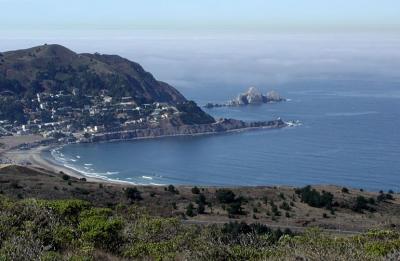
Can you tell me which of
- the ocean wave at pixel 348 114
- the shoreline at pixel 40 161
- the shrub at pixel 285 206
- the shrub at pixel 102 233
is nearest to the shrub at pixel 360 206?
the shrub at pixel 285 206

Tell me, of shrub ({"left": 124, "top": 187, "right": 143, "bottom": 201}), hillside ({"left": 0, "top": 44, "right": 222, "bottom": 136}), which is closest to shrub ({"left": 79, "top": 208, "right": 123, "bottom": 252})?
shrub ({"left": 124, "top": 187, "right": 143, "bottom": 201})

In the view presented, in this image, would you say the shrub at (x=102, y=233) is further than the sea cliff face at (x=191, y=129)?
No

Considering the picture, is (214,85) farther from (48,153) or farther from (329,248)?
(329,248)

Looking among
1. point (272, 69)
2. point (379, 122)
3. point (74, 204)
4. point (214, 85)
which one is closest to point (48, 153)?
point (379, 122)

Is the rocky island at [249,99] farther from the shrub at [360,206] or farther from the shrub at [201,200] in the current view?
the shrub at [360,206]

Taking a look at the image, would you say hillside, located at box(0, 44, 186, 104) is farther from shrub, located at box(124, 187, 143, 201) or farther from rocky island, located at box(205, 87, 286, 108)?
shrub, located at box(124, 187, 143, 201)

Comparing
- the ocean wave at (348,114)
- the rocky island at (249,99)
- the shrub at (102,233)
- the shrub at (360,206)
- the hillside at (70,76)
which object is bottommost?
the shrub at (360,206)

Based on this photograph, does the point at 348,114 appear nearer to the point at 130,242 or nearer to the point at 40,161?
the point at 40,161
